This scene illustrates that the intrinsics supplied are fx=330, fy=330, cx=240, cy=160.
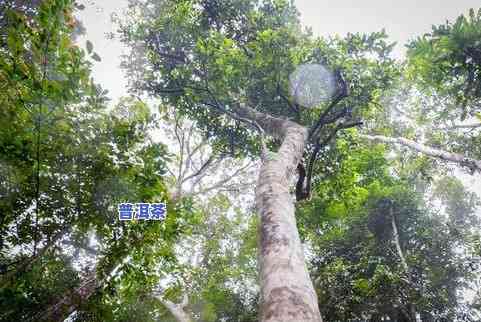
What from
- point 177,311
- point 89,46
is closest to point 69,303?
point 89,46

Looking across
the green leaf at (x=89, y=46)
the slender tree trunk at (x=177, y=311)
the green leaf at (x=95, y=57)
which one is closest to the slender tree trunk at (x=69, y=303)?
the green leaf at (x=95, y=57)

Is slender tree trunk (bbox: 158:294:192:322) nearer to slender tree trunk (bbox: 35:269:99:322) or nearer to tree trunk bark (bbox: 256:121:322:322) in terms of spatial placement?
slender tree trunk (bbox: 35:269:99:322)

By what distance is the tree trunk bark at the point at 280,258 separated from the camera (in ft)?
6.63

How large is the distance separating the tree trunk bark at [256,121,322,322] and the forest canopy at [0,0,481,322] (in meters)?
0.02

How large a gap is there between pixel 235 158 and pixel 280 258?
7393 mm

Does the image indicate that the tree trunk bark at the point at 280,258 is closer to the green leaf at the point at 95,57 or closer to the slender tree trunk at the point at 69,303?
the green leaf at the point at 95,57

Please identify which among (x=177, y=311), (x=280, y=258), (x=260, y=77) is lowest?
(x=280, y=258)

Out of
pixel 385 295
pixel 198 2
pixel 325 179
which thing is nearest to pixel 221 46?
pixel 198 2

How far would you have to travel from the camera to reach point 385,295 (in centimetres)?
1109

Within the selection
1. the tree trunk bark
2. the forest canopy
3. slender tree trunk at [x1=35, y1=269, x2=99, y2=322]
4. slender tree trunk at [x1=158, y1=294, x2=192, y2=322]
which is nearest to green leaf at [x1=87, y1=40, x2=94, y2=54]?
the forest canopy

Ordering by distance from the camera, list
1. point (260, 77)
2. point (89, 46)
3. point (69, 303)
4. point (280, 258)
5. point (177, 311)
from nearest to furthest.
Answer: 1. point (280, 258)
2. point (89, 46)
3. point (69, 303)
4. point (260, 77)
5. point (177, 311)

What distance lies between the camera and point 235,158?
9898 mm

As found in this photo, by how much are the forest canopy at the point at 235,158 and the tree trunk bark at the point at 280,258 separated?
16mm

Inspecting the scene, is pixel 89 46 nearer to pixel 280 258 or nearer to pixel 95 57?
pixel 95 57
